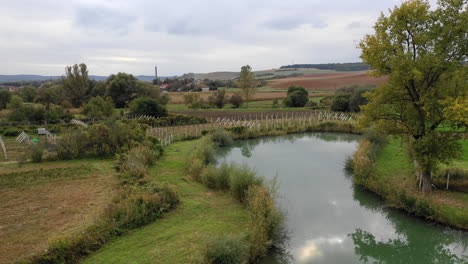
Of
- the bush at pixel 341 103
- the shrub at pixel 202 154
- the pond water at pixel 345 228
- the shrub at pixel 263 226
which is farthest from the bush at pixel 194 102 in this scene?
the shrub at pixel 263 226

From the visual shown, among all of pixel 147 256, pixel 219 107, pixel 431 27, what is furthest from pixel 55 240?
pixel 219 107

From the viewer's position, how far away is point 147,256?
761cm

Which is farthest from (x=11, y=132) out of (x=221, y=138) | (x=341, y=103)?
(x=341, y=103)

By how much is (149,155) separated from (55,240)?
9.25 metres

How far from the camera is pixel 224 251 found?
22.7ft

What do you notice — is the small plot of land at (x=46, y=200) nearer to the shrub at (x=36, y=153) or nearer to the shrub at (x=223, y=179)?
the shrub at (x=36, y=153)

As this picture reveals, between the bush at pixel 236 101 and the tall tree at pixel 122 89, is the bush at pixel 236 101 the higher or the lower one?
the lower one

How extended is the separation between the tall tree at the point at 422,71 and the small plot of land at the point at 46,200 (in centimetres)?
1163

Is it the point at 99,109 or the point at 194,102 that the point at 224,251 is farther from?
the point at 194,102

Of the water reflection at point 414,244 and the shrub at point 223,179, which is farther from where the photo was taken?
the shrub at point 223,179

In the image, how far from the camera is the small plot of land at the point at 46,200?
28.0 feet

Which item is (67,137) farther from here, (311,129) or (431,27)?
(311,129)

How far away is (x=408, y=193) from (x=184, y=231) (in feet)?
29.0

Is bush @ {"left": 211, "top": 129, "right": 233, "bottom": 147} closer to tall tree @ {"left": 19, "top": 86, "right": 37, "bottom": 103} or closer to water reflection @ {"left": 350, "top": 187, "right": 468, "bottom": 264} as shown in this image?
water reflection @ {"left": 350, "top": 187, "right": 468, "bottom": 264}
